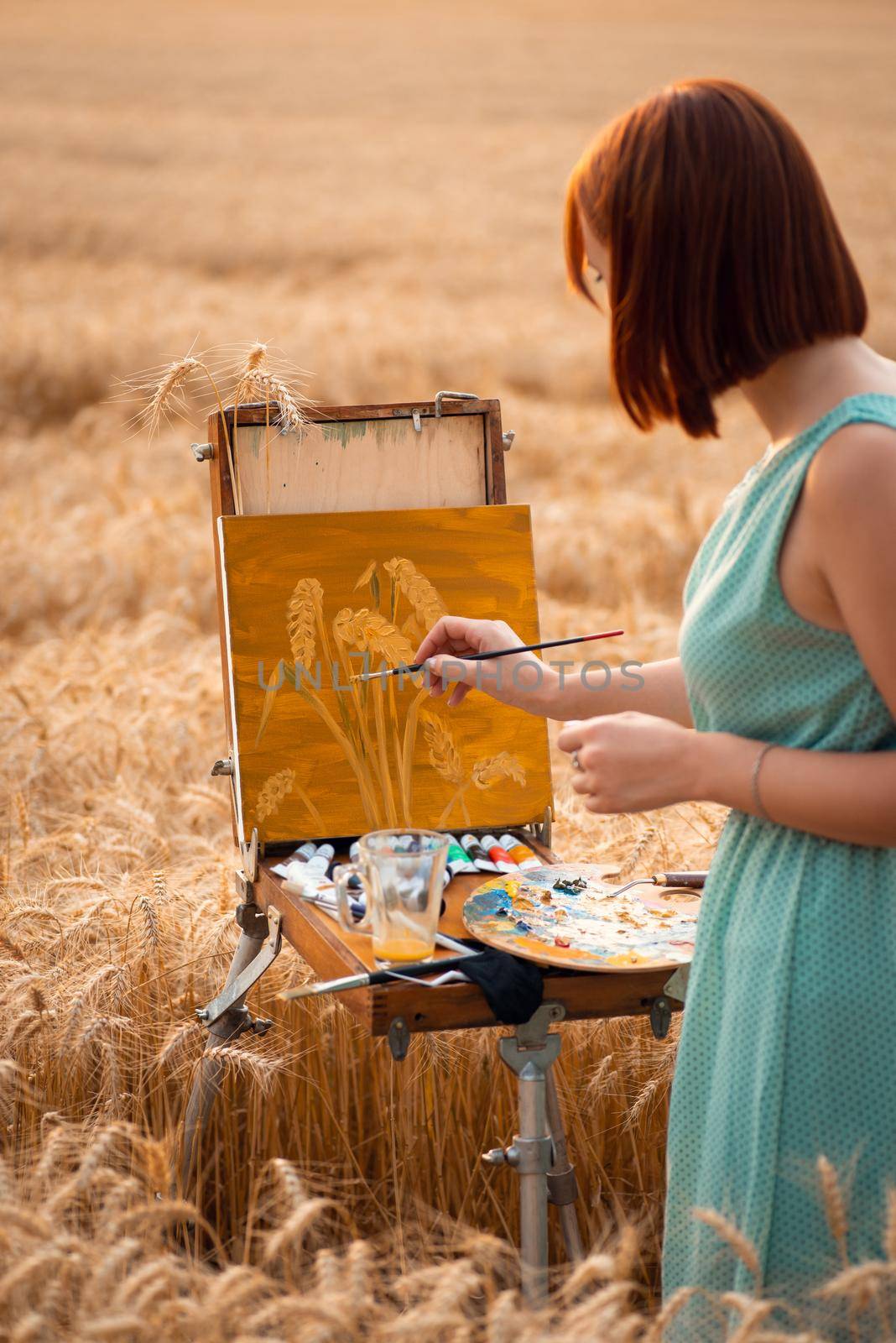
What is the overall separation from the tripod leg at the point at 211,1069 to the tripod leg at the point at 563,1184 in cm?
48

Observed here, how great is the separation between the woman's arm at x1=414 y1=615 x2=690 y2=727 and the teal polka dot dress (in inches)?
14.1

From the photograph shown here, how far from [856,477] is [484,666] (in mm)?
725

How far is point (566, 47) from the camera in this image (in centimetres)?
2472

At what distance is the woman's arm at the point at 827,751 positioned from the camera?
1093mm

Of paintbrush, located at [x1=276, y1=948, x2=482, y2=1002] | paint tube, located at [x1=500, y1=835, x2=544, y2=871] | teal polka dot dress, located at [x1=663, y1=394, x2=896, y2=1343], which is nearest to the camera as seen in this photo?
teal polka dot dress, located at [x1=663, y1=394, x2=896, y2=1343]

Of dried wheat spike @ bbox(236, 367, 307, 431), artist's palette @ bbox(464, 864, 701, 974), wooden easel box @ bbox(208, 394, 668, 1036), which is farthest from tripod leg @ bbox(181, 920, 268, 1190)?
dried wheat spike @ bbox(236, 367, 307, 431)

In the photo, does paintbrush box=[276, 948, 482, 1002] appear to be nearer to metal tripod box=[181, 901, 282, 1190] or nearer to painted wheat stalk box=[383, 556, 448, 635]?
metal tripod box=[181, 901, 282, 1190]

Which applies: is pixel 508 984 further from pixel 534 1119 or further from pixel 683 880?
pixel 683 880

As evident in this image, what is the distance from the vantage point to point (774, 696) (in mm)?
1231

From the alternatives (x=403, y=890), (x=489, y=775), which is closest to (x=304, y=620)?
(x=489, y=775)

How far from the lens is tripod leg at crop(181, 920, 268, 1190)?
2.01 meters

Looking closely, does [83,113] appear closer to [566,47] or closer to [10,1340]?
[566,47]

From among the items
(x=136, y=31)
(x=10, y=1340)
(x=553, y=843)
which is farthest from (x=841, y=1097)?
(x=136, y=31)

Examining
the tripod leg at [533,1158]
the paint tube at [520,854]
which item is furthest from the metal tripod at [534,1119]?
the paint tube at [520,854]
